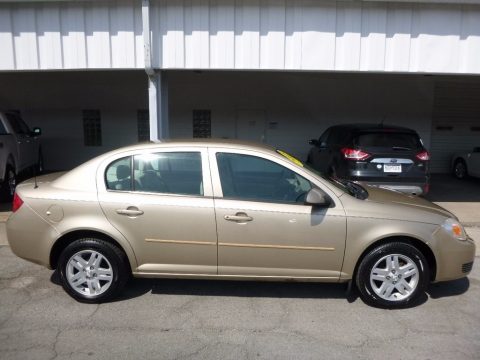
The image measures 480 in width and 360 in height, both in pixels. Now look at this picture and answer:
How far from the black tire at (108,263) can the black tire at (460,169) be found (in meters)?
10.9

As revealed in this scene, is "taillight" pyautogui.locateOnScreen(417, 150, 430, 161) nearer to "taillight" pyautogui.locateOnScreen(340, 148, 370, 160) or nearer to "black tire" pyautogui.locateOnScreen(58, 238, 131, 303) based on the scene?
"taillight" pyautogui.locateOnScreen(340, 148, 370, 160)

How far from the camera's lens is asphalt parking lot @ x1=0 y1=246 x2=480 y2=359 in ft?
11.0

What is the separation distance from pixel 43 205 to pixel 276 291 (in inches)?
97.9

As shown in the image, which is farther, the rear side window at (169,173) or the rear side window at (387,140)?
the rear side window at (387,140)

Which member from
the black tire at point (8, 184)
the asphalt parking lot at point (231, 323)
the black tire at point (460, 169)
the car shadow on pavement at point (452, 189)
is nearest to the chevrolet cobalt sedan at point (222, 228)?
the asphalt parking lot at point (231, 323)

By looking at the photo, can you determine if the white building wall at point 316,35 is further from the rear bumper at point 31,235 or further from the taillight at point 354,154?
the rear bumper at point 31,235

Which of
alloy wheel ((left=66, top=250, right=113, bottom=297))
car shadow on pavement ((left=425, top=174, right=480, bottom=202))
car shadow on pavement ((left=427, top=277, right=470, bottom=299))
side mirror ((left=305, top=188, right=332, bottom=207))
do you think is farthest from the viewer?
car shadow on pavement ((left=425, top=174, right=480, bottom=202))

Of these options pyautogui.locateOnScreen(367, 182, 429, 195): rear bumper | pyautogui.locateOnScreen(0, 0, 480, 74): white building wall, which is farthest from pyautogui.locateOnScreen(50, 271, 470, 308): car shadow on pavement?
pyautogui.locateOnScreen(0, 0, 480, 74): white building wall

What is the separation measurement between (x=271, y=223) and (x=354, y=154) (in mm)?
3912

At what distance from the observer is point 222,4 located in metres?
6.45

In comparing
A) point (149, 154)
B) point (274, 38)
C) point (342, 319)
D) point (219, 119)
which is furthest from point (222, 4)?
point (219, 119)

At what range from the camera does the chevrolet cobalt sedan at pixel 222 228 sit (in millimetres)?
3971

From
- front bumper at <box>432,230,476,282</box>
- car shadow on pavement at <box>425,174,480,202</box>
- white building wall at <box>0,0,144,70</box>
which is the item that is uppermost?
white building wall at <box>0,0,144,70</box>

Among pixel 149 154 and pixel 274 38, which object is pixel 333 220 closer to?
pixel 149 154
